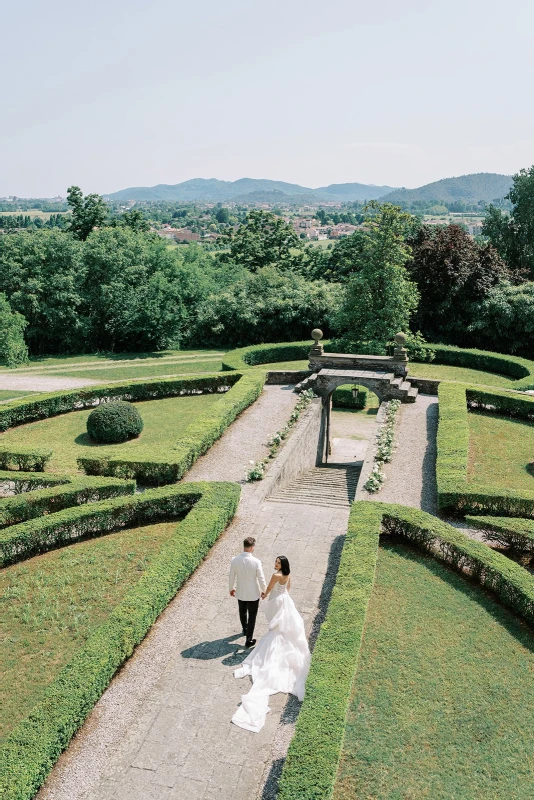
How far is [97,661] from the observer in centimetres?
981

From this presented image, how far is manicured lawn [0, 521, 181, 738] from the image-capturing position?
1025 cm

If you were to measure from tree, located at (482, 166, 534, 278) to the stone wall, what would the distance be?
1294 inches

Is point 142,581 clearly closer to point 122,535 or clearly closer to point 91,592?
point 91,592

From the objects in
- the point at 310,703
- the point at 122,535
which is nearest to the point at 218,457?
the point at 122,535

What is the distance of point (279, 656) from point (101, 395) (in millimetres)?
18923

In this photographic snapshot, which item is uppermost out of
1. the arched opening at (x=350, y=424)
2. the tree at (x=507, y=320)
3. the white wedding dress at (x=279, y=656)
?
the tree at (x=507, y=320)

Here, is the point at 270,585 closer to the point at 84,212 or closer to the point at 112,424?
the point at 112,424

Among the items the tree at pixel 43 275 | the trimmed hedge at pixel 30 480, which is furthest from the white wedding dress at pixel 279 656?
the tree at pixel 43 275

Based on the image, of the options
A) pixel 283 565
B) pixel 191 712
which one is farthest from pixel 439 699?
pixel 191 712

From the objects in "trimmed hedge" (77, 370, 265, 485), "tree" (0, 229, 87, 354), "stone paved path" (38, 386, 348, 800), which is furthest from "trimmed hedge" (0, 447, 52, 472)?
"tree" (0, 229, 87, 354)

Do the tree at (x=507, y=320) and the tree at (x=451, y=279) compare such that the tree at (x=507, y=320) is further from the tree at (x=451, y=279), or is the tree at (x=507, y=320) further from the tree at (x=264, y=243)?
the tree at (x=264, y=243)

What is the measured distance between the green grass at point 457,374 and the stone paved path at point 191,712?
61.5ft

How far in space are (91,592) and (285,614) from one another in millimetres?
4631

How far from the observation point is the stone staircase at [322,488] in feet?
58.9
